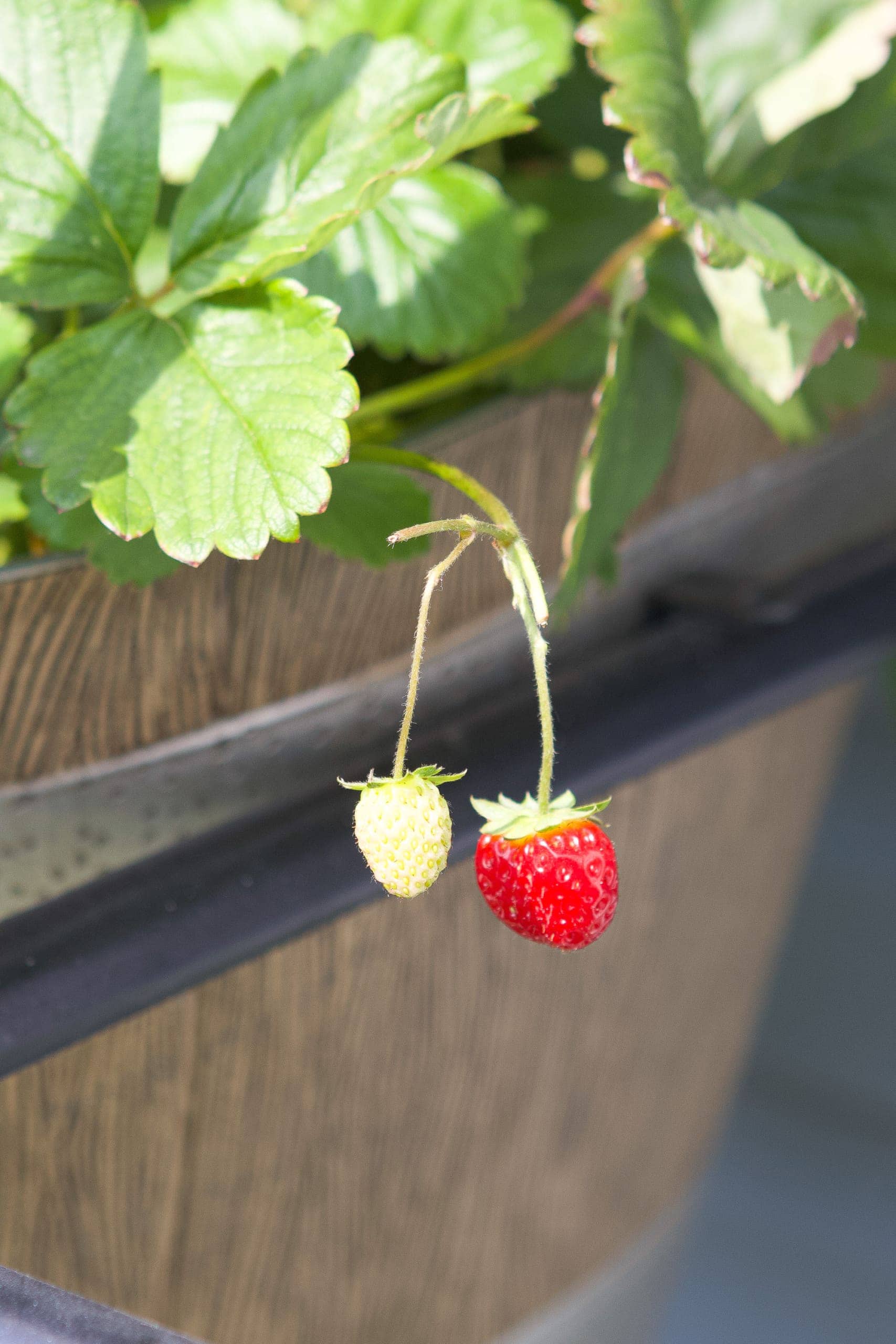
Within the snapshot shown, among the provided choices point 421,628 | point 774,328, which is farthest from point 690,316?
point 421,628

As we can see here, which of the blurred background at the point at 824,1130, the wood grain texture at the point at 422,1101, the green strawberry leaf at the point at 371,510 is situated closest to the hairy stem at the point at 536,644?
the green strawberry leaf at the point at 371,510

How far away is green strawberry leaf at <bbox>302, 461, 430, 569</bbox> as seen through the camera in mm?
452

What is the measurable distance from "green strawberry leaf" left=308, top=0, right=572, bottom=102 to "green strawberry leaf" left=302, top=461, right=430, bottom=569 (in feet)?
0.60

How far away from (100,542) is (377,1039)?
297 millimetres

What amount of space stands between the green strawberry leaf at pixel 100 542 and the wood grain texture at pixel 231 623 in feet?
0.04

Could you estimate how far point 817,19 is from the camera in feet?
1.79

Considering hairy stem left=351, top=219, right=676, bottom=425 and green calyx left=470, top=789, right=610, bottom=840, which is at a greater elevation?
hairy stem left=351, top=219, right=676, bottom=425

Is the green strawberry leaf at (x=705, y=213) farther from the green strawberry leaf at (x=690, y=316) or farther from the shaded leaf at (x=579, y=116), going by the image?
the shaded leaf at (x=579, y=116)

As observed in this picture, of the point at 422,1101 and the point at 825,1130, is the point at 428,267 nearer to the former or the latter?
the point at 422,1101

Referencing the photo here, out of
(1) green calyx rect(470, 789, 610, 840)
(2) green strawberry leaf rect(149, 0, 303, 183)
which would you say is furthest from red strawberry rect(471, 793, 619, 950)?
(2) green strawberry leaf rect(149, 0, 303, 183)

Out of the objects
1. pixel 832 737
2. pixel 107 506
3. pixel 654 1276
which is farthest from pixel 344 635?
pixel 654 1276

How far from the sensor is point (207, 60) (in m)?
0.57

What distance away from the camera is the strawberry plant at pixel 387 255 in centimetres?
39

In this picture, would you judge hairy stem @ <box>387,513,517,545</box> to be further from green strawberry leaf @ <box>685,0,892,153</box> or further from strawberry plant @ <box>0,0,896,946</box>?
green strawberry leaf @ <box>685,0,892,153</box>
